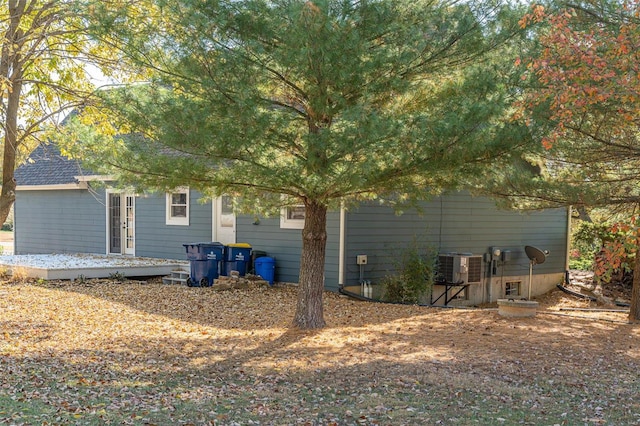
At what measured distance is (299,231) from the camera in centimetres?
1340

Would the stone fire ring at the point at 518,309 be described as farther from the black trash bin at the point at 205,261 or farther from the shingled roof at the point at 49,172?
the shingled roof at the point at 49,172

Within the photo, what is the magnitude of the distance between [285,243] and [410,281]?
2.68 metres

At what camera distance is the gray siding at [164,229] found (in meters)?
15.3

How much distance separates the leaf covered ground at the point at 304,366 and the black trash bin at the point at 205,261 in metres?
2.19

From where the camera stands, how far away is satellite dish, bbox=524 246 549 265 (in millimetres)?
15758

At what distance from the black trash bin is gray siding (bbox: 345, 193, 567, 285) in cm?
270

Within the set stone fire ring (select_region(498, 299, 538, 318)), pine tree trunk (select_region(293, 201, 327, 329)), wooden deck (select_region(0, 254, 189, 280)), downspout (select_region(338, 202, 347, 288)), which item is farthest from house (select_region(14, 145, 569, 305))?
stone fire ring (select_region(498, 299, 538, 318))

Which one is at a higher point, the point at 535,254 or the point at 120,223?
the point at 120,223

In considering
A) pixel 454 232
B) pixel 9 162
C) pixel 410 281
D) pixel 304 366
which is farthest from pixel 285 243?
pixel 304 366

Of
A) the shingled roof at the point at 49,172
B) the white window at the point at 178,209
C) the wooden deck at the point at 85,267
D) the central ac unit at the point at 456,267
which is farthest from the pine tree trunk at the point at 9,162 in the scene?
the central ac unit at the point at 456,267

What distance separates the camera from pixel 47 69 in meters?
11.8

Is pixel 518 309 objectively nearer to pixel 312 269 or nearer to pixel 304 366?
pixel 312 269

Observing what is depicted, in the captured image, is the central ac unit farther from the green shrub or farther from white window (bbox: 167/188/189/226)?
white window (bbox: 167/188/189/226)

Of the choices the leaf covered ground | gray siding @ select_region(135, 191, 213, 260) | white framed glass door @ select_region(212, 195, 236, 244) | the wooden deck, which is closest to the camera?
the leaf covered ground
